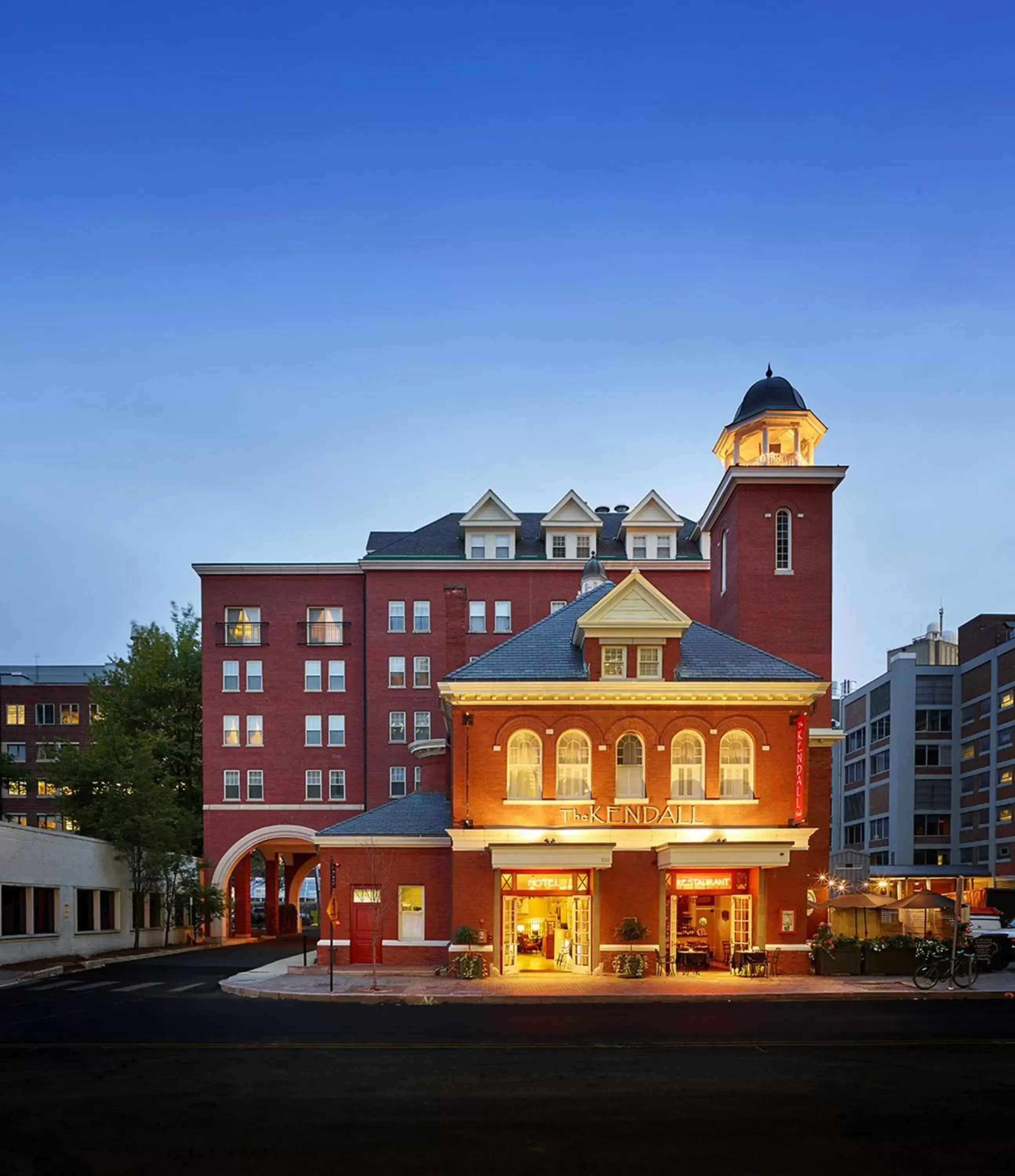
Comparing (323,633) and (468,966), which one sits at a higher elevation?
(323,633)

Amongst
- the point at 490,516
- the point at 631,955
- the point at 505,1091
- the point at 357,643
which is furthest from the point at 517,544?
the point at 505,1091

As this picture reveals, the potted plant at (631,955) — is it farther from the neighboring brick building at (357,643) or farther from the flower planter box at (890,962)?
the neighboring brick building at (357,643)

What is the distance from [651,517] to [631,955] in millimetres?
Answer: 32920

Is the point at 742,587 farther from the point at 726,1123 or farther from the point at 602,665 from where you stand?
the point at 726,1123

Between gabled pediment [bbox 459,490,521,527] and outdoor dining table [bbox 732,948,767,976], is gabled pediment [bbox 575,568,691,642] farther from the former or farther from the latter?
gabled pediment [bbox 459,490,521,527]

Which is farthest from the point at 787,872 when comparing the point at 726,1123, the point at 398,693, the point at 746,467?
the point at 398,693

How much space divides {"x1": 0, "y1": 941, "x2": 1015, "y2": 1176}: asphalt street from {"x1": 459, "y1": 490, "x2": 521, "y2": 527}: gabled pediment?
38.0 metres

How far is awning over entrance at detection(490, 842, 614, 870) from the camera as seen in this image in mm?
33812

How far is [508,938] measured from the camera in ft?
114

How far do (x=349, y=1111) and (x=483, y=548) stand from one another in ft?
159

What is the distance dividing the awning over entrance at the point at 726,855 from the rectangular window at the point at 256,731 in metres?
31.9

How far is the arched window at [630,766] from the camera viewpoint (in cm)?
3544

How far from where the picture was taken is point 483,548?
2441 inches

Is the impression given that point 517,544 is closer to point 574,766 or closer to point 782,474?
point 782,474
